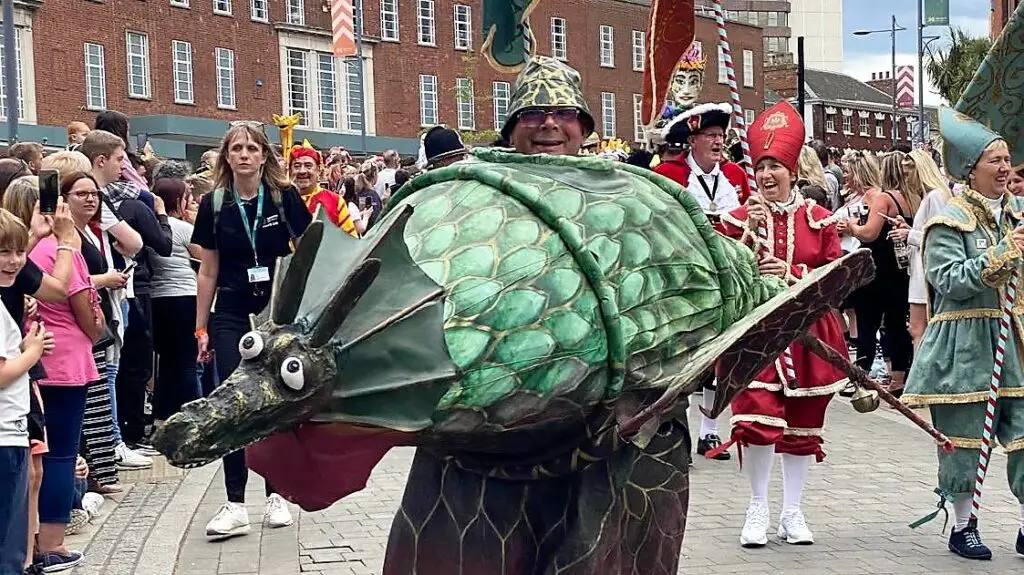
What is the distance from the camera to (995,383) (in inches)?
251

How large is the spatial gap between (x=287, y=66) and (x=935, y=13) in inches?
928

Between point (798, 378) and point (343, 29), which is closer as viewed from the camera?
point (798, 378)

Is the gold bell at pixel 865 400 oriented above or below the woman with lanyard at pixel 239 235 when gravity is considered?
below

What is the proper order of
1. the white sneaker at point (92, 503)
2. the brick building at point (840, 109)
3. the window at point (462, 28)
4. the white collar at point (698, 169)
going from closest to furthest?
the white sneaker at point (92, 503) → the white collar at point (698, 169) → the window at point (462, 28) → the brick building at point (840, 109)

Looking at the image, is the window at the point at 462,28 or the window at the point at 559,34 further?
the window at the point at 559,34

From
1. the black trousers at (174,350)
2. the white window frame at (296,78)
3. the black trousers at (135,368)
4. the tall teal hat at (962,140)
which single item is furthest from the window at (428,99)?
the tall teal hat at (962,140)

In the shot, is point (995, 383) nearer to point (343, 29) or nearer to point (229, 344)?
point (229, 344)

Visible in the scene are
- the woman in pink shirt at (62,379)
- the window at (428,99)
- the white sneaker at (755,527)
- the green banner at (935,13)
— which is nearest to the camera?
the woman in pink shirt at (62,379)

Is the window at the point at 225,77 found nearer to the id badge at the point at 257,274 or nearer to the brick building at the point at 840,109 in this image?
the brick building at the point at 840,109

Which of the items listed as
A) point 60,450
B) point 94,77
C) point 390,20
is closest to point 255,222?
point 60,450

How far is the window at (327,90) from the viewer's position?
4350 cm

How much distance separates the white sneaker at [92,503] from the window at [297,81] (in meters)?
35.7

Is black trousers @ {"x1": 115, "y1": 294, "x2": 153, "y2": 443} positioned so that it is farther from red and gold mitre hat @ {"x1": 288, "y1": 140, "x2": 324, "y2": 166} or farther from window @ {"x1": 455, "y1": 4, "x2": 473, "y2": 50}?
window @ {"x1": 455, "y1": 4, "x2": 473, "y2": 50}

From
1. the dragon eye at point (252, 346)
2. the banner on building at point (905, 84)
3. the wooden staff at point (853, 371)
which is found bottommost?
the wooden staff at point (853, 371)
